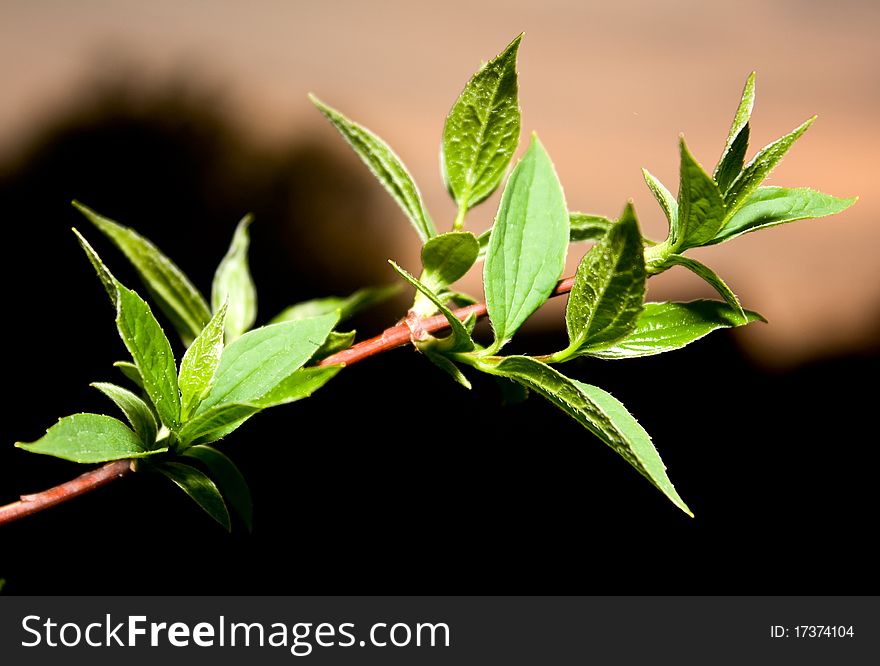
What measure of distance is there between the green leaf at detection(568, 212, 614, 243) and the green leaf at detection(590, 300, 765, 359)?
53 millimetres

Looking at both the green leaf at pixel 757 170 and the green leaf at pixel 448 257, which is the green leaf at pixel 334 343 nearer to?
the green leaf at pixel 448 257

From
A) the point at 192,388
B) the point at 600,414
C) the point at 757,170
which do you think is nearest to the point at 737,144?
the point at 757,170

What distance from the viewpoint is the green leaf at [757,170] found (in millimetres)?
253

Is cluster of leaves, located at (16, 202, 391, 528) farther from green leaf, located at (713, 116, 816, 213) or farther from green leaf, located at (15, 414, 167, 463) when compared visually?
green leaf, located at (713, 116, 816, 213)

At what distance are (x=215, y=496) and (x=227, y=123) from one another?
4.83 ft

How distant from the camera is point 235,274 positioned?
1.37 ft

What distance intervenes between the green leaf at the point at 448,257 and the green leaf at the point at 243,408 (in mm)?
73

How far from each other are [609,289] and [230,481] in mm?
190

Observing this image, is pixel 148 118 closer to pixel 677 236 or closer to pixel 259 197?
pixel 259 197

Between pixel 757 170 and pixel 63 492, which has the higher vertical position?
pixel 757 170

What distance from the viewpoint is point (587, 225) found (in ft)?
1.05

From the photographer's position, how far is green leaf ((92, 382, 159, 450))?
260mm

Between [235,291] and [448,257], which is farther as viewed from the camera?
[235,291]

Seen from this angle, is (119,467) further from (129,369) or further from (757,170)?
(757,170)
